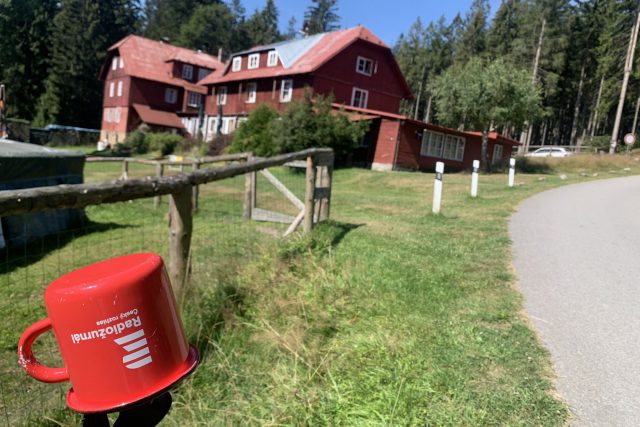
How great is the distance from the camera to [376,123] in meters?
27.2

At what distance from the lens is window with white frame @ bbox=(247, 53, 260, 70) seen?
36112 mm

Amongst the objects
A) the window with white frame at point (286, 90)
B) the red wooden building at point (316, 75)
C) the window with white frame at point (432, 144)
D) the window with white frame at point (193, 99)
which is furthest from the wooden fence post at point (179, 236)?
the window with white frame at point (193, 99)

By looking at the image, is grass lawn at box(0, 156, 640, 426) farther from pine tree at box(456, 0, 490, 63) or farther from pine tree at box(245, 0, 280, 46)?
pine tree at box(245, 0, 280, 46)

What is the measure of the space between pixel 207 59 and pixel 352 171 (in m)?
32.3

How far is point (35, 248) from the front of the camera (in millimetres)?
8070

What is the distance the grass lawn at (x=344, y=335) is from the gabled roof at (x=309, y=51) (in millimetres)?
26143

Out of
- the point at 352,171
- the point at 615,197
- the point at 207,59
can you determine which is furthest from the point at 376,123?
the point at 207,59

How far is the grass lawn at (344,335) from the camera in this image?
2.94m

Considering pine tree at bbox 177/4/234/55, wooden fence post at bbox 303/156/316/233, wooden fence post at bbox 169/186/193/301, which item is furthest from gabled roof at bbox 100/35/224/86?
wooden fence post at bbox 169/186/193/301

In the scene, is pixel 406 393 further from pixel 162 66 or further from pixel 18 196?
pixel 162 66

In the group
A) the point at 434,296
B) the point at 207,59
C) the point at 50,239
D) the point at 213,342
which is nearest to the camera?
the point at 213,342

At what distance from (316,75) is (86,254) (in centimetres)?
2585

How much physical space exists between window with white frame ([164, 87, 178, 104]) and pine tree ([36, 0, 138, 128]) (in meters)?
15.4

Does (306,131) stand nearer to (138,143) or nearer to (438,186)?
(438,186)
